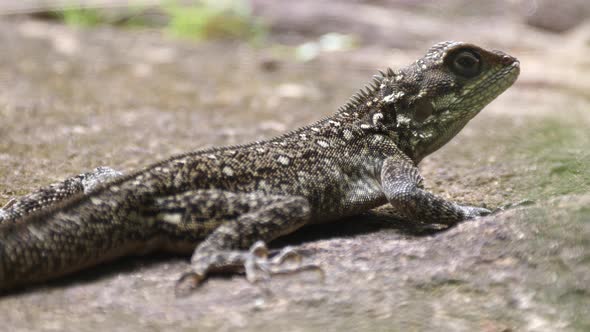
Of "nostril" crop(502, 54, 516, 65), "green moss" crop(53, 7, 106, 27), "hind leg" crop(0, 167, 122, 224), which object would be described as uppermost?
"green moss" crop(53, 7, 106, 27)

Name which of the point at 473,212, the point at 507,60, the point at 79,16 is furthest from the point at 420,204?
the point at 79,16

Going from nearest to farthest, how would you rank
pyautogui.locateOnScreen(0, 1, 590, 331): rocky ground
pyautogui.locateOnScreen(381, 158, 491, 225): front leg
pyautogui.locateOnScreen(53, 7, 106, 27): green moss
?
pyautogui.locateOnScreen(0, 1, 590, 331): rocky ground → pyautogui.locateOnScreen(381, 158, 491, 225): front leg → pyautogui.locateOnScreen(53, 7, 106, 27): green moss

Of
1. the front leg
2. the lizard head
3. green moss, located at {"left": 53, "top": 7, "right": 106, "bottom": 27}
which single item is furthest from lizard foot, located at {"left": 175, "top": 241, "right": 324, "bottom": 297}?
green moss, located at {"left": 53, "top": 7, "right": 106, "bottom": 27}

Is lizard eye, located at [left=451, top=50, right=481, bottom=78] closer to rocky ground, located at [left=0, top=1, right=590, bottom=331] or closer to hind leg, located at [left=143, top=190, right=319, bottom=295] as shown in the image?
rocky ground, located at [left=0, top=1, right=590, bottom=331]

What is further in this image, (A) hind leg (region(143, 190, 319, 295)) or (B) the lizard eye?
(B) the lizard eye

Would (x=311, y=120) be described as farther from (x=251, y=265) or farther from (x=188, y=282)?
(x=188, y=282)

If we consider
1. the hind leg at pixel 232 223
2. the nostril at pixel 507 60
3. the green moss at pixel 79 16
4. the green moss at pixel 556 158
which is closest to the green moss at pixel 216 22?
the green moss at pixel 79 16
